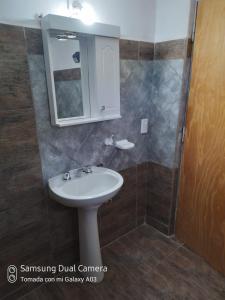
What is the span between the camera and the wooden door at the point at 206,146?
4.77 ft

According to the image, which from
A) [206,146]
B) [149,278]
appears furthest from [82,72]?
[149,278]

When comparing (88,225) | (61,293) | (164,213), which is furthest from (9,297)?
(164,213)

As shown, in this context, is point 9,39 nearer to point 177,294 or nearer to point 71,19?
point 71,19

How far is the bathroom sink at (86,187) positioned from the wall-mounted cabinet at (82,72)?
40 centimetres

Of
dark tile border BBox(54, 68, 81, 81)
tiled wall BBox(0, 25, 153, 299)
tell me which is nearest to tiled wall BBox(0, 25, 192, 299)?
tiled wall BBox(0, 25, 153, 299)

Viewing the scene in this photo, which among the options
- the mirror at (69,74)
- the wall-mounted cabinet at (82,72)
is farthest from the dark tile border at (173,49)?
the mirror at (69,74)

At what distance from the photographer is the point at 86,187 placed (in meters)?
1.57

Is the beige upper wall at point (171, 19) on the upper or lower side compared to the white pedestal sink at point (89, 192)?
upper

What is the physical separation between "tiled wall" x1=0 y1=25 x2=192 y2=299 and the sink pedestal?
5.9 inches

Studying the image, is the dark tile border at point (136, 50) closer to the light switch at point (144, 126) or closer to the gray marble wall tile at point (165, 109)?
the gray marble wall tile at point (165, 109)

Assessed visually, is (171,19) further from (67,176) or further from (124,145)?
(67,176)

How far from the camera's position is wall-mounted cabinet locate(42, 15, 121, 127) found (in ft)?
4.26

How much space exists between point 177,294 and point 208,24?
1.98m

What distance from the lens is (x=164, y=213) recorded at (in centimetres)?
208
